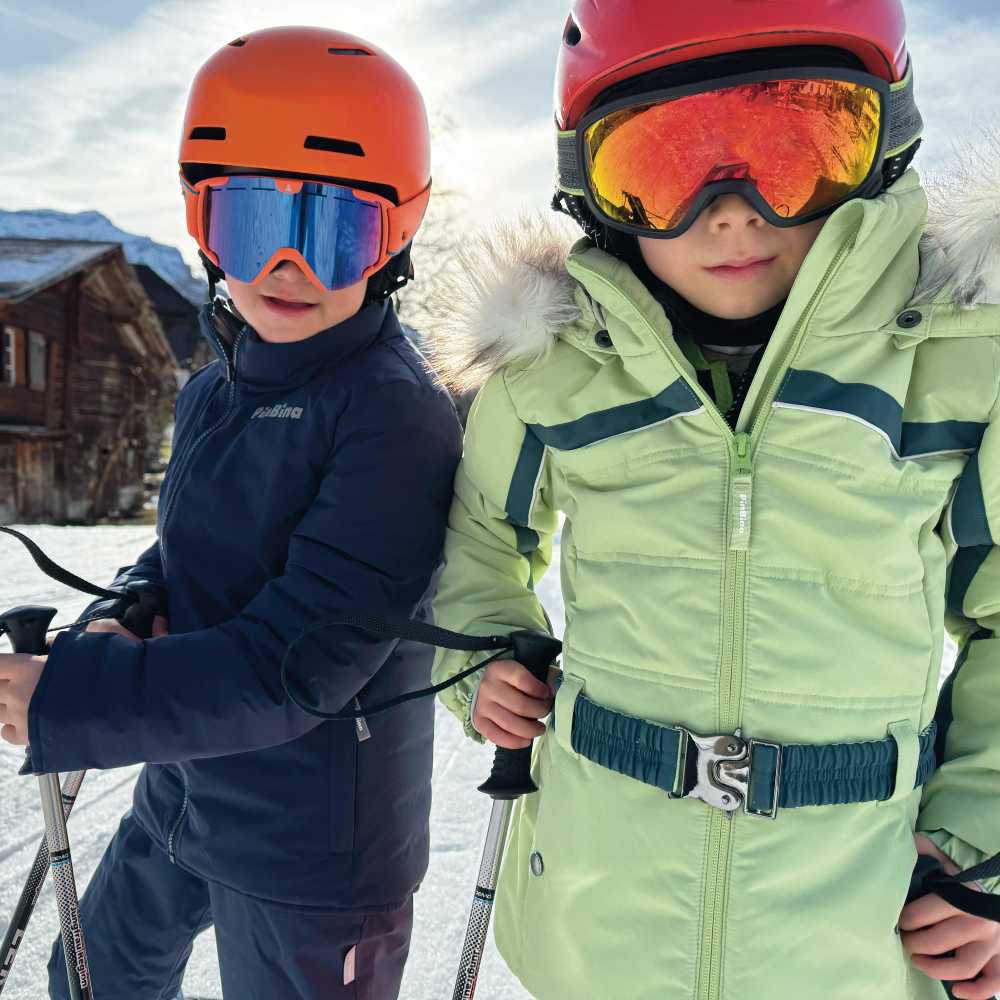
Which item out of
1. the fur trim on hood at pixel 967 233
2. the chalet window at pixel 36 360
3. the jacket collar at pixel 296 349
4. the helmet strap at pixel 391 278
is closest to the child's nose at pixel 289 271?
the jacket collar at pixel 296 349

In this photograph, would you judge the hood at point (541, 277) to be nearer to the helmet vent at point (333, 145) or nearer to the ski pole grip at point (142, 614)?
the helmet vent at point (333, 145)

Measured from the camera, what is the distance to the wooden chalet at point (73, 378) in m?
21.8

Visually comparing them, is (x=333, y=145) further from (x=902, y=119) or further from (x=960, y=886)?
(x=960, y=886)

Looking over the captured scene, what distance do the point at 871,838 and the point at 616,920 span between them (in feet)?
1.35

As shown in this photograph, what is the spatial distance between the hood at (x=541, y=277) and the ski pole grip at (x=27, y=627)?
86cm

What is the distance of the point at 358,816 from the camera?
1742 millimetres

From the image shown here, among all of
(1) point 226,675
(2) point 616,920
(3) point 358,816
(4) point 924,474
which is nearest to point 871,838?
(2) point 616,920

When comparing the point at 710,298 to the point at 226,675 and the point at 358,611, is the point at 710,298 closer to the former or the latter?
the point at 358,611

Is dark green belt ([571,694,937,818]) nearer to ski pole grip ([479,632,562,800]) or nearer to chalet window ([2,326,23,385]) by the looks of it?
ski pole grip ([479,632,562,800])

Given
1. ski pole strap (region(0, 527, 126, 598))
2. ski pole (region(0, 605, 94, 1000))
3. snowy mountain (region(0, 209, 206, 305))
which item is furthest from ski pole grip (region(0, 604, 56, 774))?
snowy mountain (region(0, 209, 206, 305))

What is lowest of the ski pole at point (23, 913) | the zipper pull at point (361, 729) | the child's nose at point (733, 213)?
the ski pole at point (23, 913)

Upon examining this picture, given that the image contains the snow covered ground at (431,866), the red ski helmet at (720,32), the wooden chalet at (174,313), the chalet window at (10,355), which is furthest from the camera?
the wooden chalet at (174,313)

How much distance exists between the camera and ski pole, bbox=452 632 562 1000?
1566mm

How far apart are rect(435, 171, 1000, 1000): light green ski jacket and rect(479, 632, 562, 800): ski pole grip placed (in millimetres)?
133
